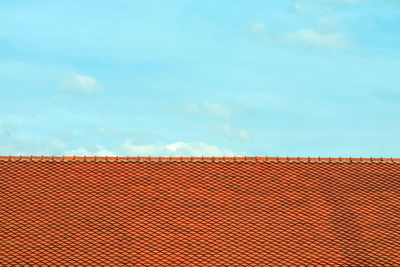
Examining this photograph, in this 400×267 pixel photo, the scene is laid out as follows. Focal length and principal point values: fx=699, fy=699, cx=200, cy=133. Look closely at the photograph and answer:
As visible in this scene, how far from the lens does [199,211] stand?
3041 centimetres

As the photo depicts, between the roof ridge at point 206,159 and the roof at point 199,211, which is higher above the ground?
the roof ridge at point 206,159

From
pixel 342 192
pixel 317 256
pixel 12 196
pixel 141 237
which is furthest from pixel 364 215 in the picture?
pixel 12 196

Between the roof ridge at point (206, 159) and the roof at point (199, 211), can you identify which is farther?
the roof ridge at point (206, 159)

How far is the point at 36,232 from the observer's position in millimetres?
29125

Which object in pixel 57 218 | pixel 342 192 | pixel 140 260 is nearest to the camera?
pixel 140 260

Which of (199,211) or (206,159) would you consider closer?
(199,211)

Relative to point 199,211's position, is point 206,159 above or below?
above

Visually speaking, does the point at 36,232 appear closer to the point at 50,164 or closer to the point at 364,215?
the point at 50,164

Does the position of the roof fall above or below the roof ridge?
below

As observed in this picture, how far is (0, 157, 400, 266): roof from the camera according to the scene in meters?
28.3

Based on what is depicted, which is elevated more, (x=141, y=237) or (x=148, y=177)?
(x=148, y=177)

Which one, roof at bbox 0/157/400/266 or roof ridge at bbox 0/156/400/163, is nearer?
roof at bbox 0/157/400/266

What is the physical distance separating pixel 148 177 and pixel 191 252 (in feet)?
17.4

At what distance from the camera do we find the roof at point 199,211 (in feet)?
92.7
